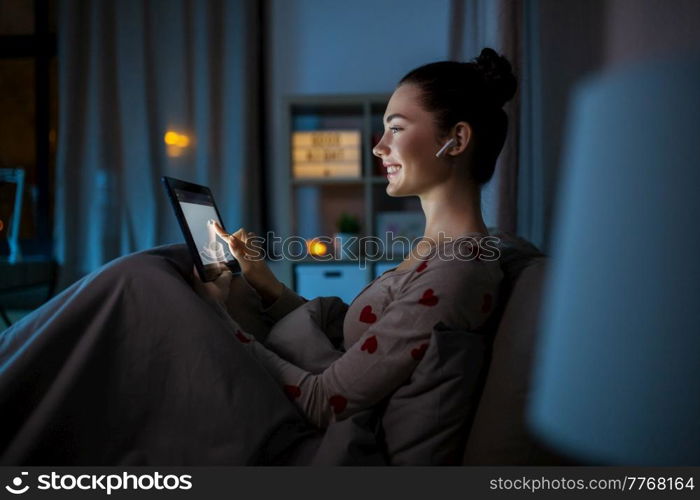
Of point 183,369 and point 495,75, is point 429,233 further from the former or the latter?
point 183,369

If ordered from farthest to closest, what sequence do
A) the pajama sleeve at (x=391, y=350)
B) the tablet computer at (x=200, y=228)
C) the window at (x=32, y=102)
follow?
1. the window at (x=32, y=102)
2. the tablet computer at (x=200, y=228)
3. the pajama sleeve at (x=391, y=350)

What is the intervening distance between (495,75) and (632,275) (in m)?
0.72

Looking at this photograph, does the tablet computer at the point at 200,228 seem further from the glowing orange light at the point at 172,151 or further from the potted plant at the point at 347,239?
the glowing orange light at the point at 172,151

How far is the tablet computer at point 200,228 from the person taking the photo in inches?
31.4

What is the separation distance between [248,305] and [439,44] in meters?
2.23

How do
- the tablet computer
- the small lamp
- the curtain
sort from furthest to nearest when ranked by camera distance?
the curtain < the tablet computer < the small lamp

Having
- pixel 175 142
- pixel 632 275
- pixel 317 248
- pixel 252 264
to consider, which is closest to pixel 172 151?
pixel 175 142

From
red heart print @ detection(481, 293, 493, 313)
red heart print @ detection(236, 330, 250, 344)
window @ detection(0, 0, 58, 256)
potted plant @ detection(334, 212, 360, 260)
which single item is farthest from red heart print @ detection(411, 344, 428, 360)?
window @ detection(0, 0, 58, 256)

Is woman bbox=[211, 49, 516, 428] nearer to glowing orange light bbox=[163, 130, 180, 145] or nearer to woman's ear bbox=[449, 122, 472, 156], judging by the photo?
woman's ear bbox=[449, 122, 472, 156]

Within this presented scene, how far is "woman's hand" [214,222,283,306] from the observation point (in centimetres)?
95

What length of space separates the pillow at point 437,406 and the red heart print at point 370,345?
0.06 metres

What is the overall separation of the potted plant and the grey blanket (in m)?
1.81

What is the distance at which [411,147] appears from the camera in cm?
86

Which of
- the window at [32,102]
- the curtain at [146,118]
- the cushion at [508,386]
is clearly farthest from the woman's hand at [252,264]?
the window at [32,102]
